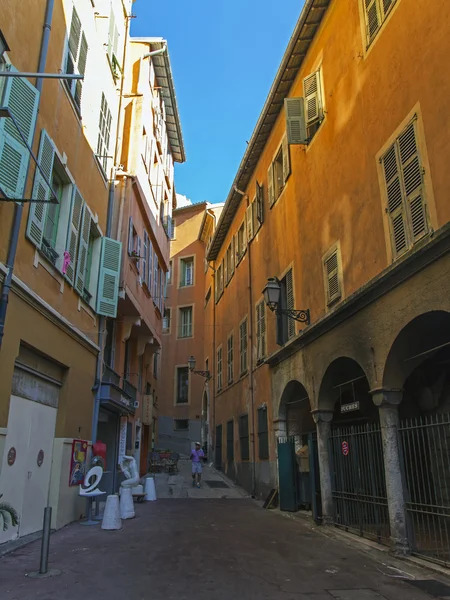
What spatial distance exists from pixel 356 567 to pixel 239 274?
14.4 metres

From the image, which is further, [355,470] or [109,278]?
[109,278]

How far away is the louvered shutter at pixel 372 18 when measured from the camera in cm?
901

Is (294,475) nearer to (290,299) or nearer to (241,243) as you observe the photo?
(290,299)

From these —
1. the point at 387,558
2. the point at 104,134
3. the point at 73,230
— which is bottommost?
the point at 387,558

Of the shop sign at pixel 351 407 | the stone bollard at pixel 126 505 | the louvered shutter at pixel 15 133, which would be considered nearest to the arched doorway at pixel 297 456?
the shop sign at pixel 351 407

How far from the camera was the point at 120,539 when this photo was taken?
8344 mm

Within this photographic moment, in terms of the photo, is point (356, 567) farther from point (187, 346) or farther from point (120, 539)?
point (187, 346)

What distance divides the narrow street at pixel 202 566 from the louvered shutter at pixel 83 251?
4.86 m

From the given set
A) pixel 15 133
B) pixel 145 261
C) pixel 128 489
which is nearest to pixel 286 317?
pixel 145 261

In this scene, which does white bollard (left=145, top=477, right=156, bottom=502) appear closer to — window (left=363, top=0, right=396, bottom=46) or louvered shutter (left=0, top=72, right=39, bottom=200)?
louvered shutter (left=0, top=72, right=39, bottom=200)

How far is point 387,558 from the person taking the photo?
23.5 ft

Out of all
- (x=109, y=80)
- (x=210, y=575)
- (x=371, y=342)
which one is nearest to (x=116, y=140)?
(x=109, y=80)

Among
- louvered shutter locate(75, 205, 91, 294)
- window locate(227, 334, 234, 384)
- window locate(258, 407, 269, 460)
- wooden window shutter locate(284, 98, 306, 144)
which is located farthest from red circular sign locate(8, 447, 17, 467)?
window locate(227, 334, 234, 384)

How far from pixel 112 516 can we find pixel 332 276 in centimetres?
634
